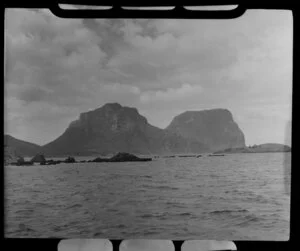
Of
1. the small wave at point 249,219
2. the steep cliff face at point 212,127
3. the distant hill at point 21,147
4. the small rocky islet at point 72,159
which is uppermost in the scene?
the steep cliff face at point 212,127

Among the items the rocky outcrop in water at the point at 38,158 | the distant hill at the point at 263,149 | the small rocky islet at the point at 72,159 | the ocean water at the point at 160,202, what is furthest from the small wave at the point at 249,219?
the rocky outcrop in water at the point at 38,158

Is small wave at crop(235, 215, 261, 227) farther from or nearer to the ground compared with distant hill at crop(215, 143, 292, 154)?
nearer to the ground

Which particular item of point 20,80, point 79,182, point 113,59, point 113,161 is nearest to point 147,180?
point 113,161

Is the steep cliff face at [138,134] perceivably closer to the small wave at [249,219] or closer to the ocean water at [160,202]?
the ocean water at [160,202]

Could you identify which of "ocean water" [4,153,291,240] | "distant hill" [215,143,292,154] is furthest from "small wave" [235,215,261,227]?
"distant hill" [215,143,292,154]

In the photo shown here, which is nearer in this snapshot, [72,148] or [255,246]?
[255,246]

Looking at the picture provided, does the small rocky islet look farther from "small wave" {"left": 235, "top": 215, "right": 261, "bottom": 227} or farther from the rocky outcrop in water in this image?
"small wave" {"left": 235, "top": 215, "right": 261, "bottom": 227}

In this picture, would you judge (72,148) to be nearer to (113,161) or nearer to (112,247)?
(113,161)
